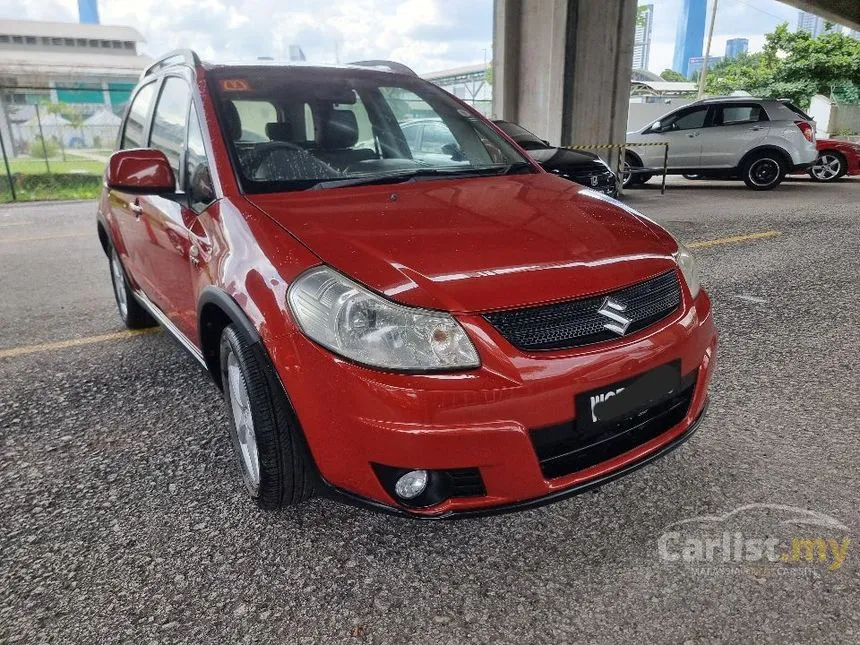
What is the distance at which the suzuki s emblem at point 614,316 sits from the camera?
1.88 metres

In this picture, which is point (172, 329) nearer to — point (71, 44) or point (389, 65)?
point (389, 65)

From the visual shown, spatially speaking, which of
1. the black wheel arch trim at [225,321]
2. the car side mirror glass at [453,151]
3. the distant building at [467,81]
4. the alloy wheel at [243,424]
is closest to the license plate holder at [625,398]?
the black wheel arch trim at [225,321]

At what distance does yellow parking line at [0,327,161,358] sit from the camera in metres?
3.97

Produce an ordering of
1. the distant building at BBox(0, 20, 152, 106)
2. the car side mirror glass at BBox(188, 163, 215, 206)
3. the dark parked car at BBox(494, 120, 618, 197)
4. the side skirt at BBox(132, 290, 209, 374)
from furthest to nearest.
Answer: the distant building at BBox(0, 20, 152, 106) → the dark parked car at BBox(494, 120, 618, 197) → the side skirt at BBox(132, 290, 209, 374) → the car side mirror glass at BBox(188, 163, 215, 206)

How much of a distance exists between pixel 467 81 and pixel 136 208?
3816 centimetres

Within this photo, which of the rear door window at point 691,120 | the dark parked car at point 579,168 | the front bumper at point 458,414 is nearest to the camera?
the front bumper at point 458,414

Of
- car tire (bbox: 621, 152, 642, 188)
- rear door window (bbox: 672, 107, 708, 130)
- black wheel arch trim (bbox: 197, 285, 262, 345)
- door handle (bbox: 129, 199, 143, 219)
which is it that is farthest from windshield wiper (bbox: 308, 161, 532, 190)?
rear door window (bbox: 672, 107, 708, 130)

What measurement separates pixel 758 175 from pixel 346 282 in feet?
39.7

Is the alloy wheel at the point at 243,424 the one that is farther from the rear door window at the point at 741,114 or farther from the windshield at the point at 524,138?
the rear door window at the point at 741,114

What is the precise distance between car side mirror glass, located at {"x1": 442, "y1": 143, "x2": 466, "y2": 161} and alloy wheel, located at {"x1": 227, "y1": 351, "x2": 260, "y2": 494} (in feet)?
4.70

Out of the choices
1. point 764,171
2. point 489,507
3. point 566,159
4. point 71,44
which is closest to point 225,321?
point 489,507

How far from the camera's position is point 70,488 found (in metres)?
2.46

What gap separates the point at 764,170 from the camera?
38.5 feet

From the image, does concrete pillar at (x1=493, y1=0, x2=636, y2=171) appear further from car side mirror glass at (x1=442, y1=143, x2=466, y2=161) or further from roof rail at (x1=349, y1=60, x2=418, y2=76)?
car side mirror glass at (x1=442, y1=143, x2=466, y2=161)
